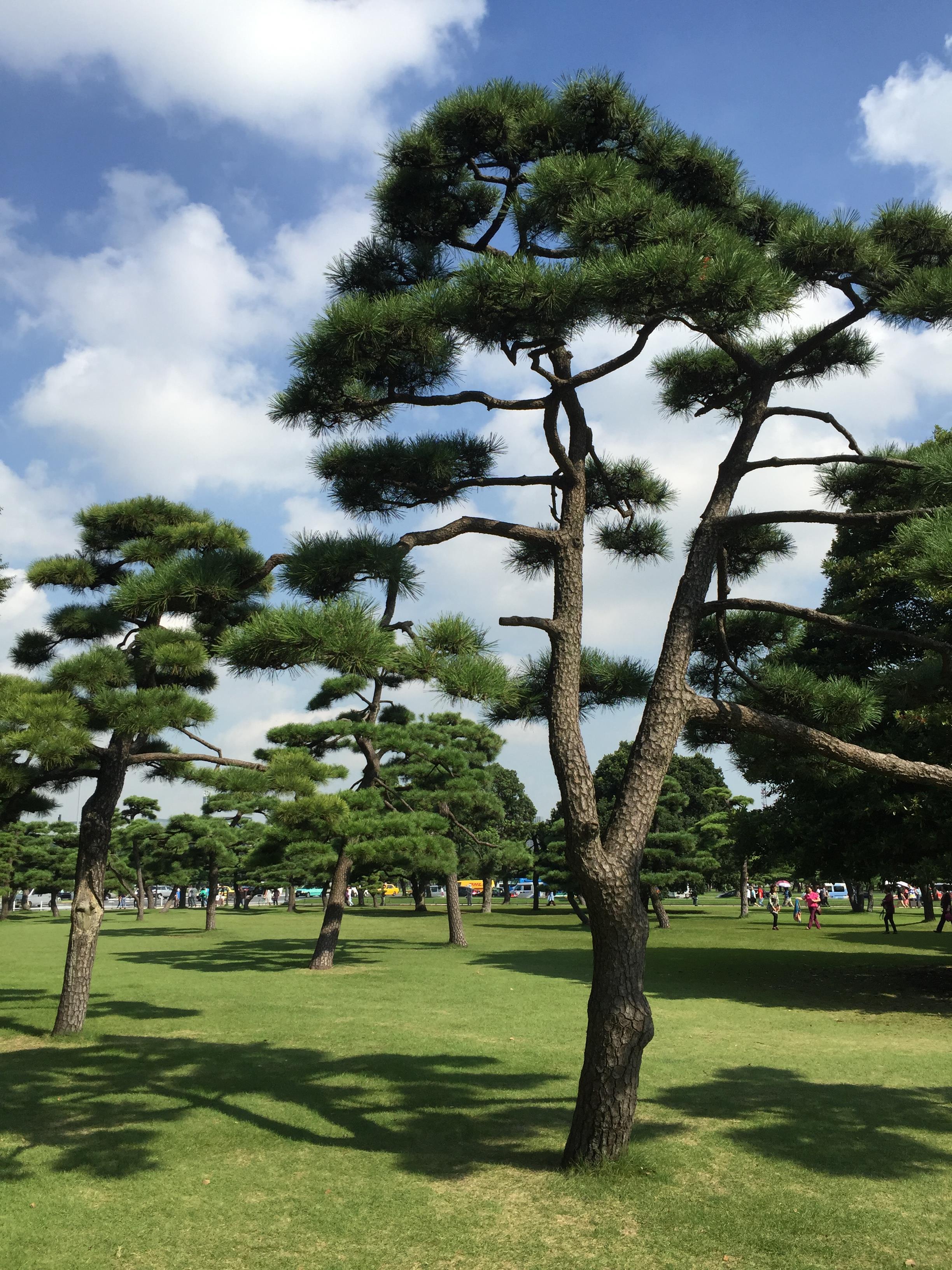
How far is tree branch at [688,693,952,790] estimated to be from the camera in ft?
16.7

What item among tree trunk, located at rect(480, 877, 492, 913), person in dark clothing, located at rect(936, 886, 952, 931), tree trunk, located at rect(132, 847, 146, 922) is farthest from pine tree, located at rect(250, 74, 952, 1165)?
tree trunk, located at rect(480, 877, 492, 913)

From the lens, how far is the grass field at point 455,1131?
4531mm

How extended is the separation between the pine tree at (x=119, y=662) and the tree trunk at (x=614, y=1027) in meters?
4.68

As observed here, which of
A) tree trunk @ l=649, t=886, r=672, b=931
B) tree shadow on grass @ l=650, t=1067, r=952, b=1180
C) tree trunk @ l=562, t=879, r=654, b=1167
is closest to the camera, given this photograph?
tree trunk @ l=562, t=879, r=654, b=1167

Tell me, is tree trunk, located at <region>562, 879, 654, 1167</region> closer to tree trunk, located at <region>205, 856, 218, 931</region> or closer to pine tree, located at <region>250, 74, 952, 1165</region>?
pine tree, located at <region>250, 74, 952, 1165</region>

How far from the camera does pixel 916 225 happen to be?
5.50 m

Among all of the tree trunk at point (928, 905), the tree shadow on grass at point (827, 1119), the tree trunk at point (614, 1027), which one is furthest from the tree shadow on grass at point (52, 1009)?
the tree trunk at point (928, 905)

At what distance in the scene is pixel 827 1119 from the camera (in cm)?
661

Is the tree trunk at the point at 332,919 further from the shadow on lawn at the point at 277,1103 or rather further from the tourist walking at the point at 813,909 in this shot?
the tourist walking at the point at 813,909

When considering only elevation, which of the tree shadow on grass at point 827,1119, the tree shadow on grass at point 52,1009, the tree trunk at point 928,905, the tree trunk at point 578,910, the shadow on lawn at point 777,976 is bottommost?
the tree shadow on grass at point 52,1009

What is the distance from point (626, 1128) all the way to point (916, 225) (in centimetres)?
562

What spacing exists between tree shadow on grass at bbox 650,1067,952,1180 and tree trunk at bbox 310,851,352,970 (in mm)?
10030

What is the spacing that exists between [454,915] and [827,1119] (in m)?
16.5

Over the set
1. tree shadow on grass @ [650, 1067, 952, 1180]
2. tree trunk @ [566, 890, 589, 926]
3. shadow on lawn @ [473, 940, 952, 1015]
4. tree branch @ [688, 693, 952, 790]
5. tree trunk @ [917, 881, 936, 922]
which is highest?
tree branch @ [688, 693, 952, 790]
